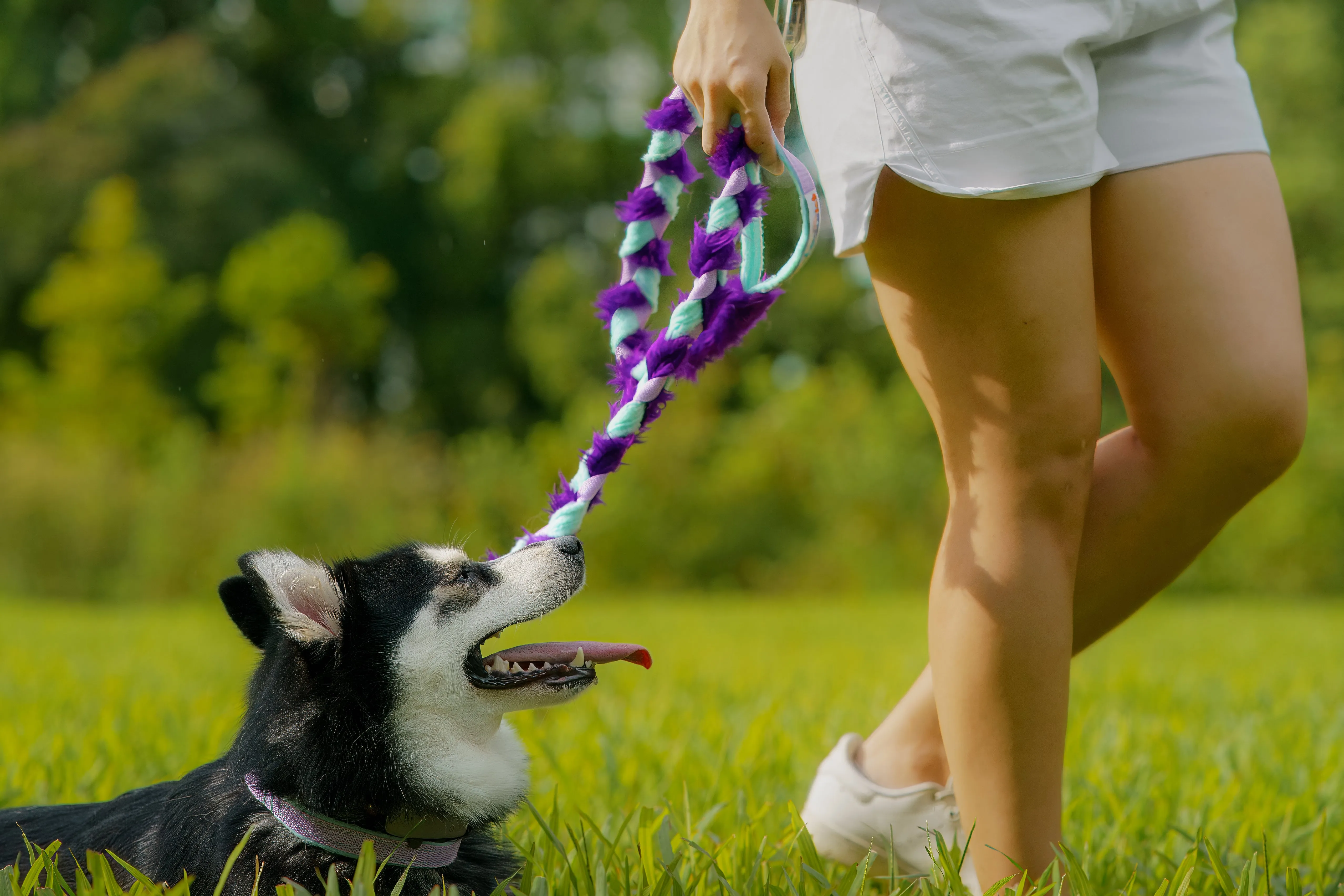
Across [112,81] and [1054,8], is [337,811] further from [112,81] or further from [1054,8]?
[112,81]

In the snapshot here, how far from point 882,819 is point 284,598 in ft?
3.39

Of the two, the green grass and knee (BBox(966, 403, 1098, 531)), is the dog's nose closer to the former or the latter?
the green grass

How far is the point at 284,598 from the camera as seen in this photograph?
1625 millimetres

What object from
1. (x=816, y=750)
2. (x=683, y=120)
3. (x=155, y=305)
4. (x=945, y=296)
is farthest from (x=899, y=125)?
(x=155, y=305)

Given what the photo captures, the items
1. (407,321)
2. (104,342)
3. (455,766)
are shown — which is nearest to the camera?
(455,766)

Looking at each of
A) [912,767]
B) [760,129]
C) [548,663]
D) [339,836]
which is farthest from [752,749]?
[760,129]

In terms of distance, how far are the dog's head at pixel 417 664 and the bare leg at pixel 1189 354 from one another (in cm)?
75

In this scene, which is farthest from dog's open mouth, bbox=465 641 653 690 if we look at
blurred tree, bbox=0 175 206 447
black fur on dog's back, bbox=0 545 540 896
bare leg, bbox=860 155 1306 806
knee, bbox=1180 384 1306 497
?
blurred tree, bbox=0 175 206 447

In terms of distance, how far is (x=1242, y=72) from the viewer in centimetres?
173

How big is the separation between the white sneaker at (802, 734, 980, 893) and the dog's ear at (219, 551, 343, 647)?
2.86 ft

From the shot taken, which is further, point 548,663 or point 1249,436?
point 548,663

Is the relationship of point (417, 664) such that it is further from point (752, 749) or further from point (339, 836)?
point (752, 749)

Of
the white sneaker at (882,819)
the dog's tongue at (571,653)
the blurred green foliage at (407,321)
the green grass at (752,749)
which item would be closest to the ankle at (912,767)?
the white sneaker at (882,819)

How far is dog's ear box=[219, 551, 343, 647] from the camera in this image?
1.61 meters
